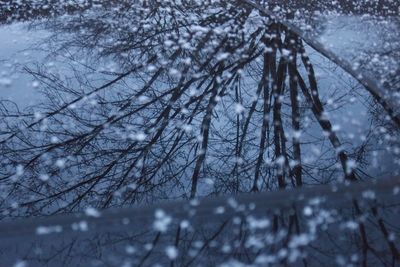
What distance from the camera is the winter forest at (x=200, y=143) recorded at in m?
0.99

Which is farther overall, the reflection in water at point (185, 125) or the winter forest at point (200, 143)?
the reflection in water at point (185, 125)

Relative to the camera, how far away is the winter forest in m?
0.99

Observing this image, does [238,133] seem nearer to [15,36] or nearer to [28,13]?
[15,36]

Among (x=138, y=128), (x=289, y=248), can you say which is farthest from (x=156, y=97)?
(x=289, y=248)

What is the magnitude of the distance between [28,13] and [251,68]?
155 centimetres

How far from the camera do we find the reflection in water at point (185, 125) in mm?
1180

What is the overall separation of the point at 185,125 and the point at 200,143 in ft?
0.34

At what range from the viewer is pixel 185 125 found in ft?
4.56

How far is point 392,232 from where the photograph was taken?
1.03 metres

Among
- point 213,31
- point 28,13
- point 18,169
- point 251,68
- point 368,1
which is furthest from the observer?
point 368,1

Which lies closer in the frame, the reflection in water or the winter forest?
A: the winter forest

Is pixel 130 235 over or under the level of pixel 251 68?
under

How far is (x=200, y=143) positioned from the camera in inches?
52.3

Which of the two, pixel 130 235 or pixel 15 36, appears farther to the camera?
pixel 15 36
